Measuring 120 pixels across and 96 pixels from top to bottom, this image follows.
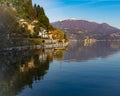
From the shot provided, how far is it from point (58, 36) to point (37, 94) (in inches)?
4925

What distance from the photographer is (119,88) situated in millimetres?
30391

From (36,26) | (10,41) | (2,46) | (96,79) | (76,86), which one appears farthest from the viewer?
(36,26)

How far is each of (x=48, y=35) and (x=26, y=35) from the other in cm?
3562

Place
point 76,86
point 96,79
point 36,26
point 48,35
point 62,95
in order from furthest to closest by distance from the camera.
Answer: point 48,35 < point 36,26 < point 96,79 < point 76,86 < point 62,95

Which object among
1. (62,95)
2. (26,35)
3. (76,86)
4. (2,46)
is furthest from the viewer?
(26,35)

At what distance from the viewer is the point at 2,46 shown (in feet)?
253

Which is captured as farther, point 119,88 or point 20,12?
point 20,12

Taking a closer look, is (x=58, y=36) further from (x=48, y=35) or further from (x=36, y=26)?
(x=36, y=26)

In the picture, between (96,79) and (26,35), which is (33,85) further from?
(26,35)

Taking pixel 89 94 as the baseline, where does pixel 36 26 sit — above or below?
above

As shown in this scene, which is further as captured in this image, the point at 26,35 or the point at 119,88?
the point at 26,35

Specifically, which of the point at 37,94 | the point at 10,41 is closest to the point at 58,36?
the point at 10,41

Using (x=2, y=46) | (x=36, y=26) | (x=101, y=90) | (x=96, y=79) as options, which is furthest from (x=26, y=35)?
(x=101, y=90)

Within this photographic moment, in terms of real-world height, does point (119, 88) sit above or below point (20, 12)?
below
